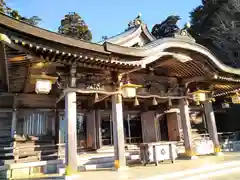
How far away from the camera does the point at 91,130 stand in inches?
407

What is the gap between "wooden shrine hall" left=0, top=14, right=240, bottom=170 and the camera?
5.66m

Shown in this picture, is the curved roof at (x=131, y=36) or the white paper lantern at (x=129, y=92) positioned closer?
the white paper lantern at (x=129, y=92)

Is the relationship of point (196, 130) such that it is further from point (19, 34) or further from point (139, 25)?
point (19, 34)

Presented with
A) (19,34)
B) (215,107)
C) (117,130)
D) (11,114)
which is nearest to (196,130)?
(215,107)

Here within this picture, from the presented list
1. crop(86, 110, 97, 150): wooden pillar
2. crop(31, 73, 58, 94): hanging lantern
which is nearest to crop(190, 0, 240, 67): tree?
crop(86, 110, 97, 150): wooden pillar

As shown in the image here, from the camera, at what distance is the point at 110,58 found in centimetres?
654

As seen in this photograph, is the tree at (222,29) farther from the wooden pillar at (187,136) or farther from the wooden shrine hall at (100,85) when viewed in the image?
the wooden pillar at (187,136)

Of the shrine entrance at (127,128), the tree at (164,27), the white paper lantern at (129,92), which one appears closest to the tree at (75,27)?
the tree at (164,27)

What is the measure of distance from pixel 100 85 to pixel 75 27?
27789mm

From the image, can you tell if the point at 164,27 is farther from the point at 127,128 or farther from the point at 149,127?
the point at 127,128

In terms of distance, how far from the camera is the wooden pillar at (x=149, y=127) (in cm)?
1173

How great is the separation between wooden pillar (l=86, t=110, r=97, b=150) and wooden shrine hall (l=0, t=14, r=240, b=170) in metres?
0.05

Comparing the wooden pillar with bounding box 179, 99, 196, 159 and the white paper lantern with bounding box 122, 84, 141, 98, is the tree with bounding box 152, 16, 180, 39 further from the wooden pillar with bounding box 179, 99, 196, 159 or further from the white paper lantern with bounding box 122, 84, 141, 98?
the white paper lantern with bounding box 122, 84, 141, 98

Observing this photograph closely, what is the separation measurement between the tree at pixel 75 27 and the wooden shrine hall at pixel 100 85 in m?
20.4
